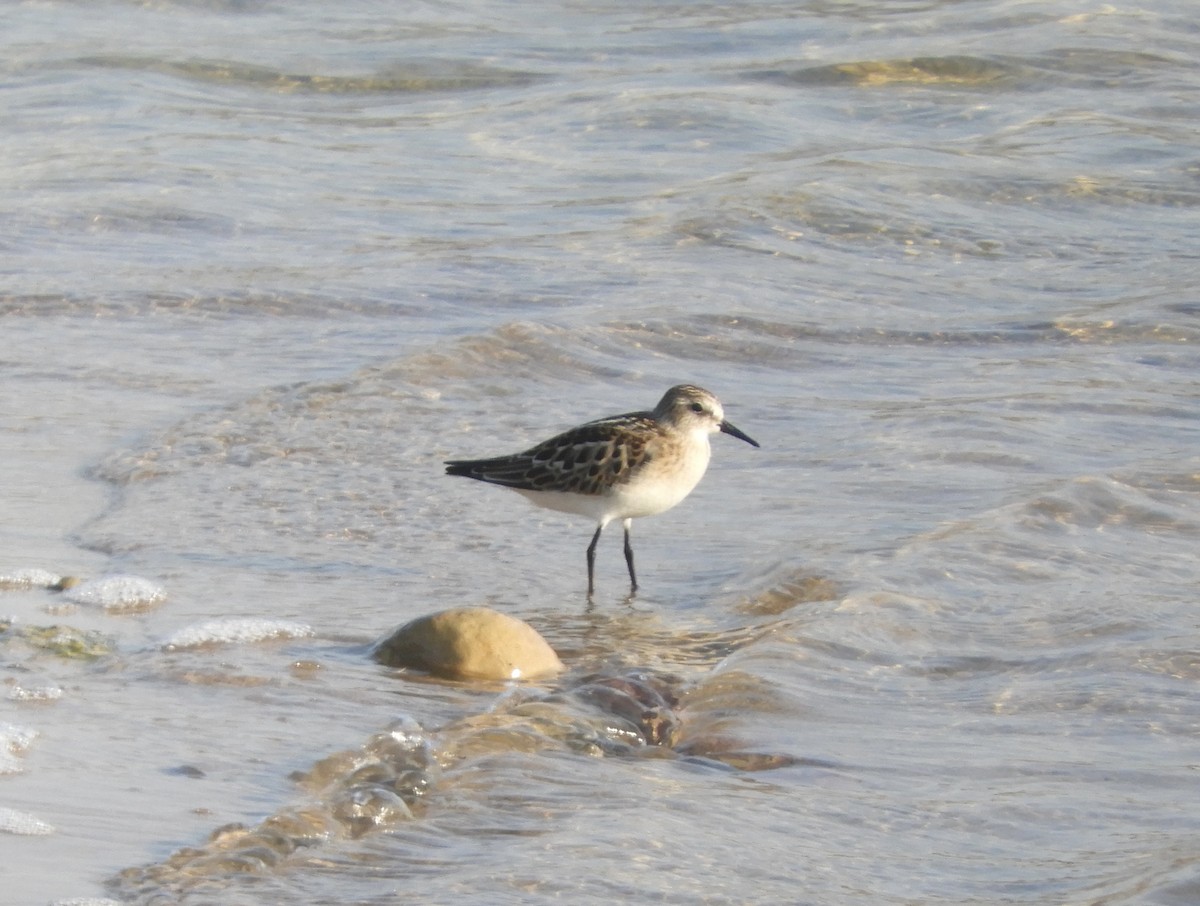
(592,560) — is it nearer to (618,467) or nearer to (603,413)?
(618,467)

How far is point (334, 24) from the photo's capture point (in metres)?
19.0

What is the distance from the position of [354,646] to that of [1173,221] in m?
8.37

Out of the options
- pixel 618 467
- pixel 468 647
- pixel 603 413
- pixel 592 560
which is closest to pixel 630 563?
pixel 592 560

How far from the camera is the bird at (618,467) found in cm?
681

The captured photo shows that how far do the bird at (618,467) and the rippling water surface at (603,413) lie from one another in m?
0.29

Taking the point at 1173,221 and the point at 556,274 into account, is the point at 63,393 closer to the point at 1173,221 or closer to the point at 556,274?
the point at 556,274

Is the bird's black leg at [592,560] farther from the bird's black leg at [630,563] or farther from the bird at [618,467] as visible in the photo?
the bird's black leg at [630,563]

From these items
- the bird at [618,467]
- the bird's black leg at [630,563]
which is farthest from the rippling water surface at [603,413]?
the bird at [618,467]

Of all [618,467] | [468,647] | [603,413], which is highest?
[618,467]

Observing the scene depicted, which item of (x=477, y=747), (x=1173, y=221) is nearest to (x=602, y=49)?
(x=1173, y=221)

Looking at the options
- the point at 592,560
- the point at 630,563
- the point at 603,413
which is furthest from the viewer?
the point at 603,413

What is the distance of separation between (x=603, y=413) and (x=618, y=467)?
2.22 metres

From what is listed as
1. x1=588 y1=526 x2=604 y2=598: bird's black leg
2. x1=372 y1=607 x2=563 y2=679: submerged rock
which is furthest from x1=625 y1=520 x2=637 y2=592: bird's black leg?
x1=372 y1=607 x2=563 y2=679: submerged rock

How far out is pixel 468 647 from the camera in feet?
18.4
